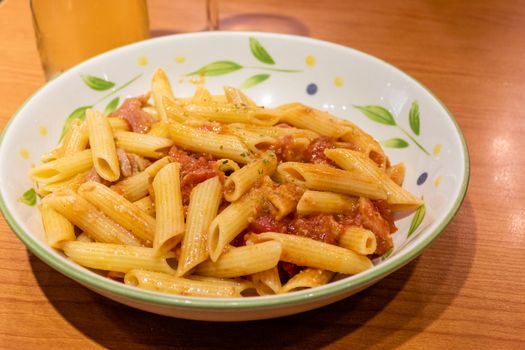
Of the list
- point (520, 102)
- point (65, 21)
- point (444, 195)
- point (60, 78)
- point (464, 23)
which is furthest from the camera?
point (464, 23)

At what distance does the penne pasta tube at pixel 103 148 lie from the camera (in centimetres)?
154

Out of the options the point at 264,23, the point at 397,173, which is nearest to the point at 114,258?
the point at 397,173

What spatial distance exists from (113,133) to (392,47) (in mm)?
1454

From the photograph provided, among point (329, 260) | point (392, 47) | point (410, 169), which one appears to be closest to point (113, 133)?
point (329, 260)

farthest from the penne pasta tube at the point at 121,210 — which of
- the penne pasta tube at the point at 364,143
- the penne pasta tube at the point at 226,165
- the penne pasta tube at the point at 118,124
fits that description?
the penne pasta tube at the point at 364,143

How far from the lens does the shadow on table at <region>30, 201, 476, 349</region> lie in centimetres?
127

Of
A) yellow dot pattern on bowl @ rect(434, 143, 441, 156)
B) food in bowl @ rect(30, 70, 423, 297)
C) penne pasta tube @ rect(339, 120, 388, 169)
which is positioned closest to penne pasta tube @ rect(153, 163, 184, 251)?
food in bowl @ rect(30, 70, 423, 297)

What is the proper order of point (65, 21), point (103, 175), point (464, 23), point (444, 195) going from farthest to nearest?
1. point (464, 23)
2. point (65, 21)
3. point (103, 175)
4. point (444, 195)

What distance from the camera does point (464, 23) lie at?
110 inches

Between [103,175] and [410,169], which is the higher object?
[103,175]

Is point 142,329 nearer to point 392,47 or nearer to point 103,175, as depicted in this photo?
point 103,175

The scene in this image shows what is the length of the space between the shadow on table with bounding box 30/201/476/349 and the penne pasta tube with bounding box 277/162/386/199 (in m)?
0.23

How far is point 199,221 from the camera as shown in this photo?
1351 millimetres

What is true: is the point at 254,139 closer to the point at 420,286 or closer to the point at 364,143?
the point at 364,143
